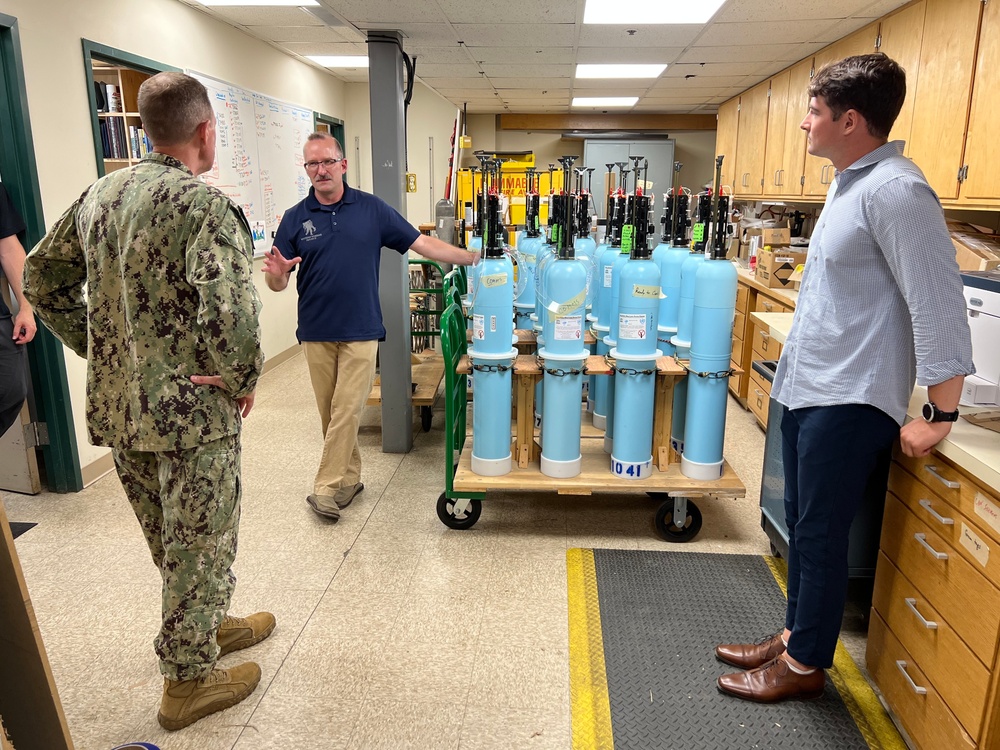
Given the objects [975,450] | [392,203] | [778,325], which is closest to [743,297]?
[778,325]

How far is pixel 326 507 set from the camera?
3117mm

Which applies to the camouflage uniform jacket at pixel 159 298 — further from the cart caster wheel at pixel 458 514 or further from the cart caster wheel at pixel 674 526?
the cart caster wheel at pixel 674 526

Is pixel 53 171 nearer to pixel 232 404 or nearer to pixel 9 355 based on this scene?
pixel 9 355

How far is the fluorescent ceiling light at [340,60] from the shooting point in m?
6.16

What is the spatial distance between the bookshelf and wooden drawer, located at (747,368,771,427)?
4.35 m

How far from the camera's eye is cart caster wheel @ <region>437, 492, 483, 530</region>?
10.0 ft

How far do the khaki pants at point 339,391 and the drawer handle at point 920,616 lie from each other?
2229 millimetres

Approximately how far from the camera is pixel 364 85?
Result: 7906 mm

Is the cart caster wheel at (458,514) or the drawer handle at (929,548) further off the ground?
the drawer handle at (929,548)

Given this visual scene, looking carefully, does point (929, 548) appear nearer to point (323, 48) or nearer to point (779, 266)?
point (779, 266)

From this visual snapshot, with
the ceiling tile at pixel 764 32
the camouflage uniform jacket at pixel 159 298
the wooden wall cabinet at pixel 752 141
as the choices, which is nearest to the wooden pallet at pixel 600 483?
the camouflage uniform jacket at pixel 159 298

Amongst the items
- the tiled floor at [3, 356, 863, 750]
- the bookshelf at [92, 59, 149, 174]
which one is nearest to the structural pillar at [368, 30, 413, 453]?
the tiled floor at [3, 356, 863, 750]

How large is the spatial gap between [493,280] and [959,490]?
68.4 inches

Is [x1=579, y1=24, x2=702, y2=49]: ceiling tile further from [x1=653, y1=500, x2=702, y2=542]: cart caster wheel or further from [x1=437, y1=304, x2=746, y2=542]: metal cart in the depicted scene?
[x1=653, y1=500, x2=702, y2=542]: cart caster wheel
